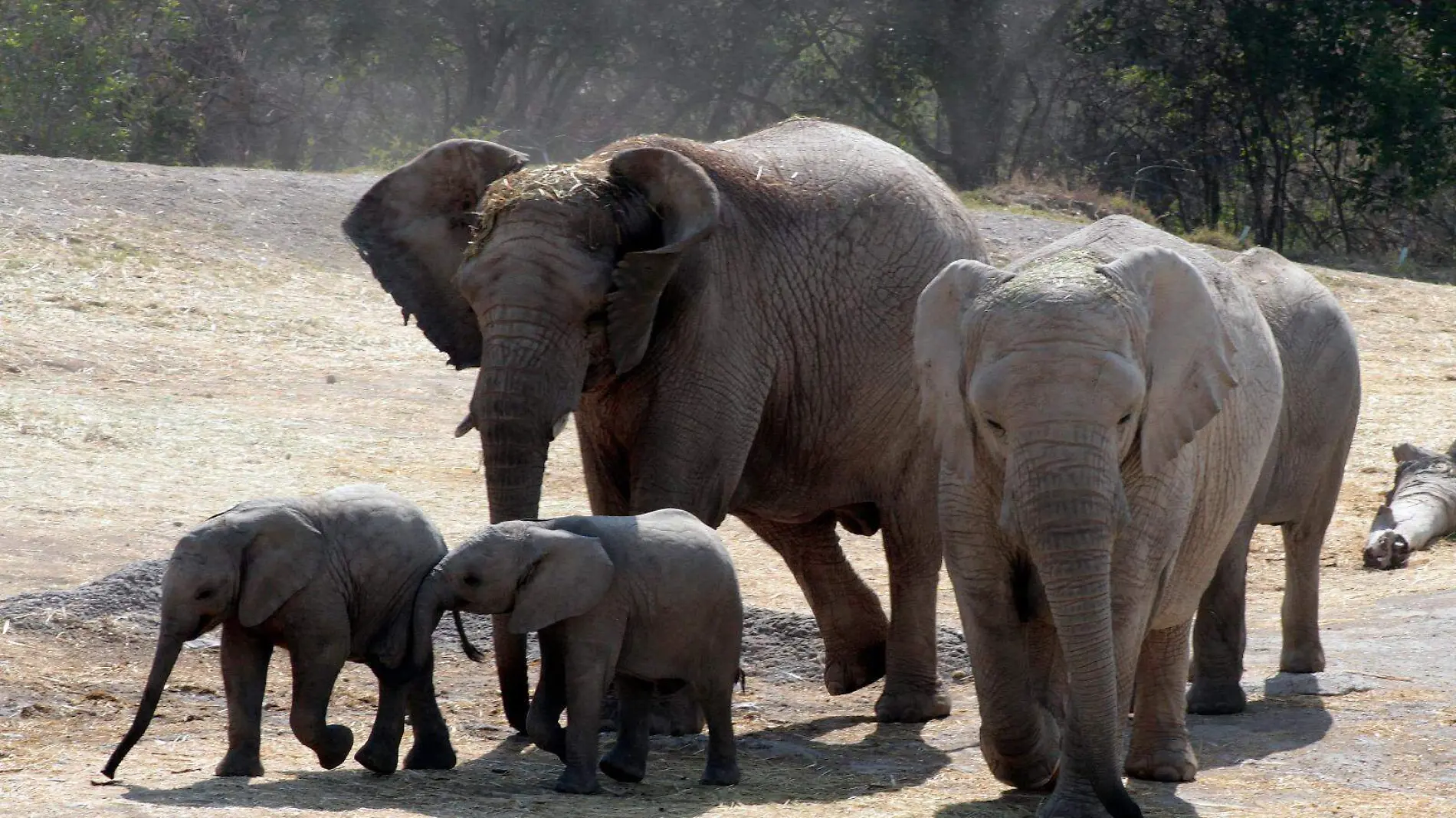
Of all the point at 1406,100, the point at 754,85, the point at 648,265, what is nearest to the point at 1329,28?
the point at 1406,100

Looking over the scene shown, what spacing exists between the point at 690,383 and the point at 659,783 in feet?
4.60

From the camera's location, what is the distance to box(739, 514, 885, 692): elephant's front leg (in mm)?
7562

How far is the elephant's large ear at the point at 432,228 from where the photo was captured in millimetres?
6906

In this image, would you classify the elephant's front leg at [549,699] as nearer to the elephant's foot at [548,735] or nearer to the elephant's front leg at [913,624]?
the elephant's foot at [548,735]

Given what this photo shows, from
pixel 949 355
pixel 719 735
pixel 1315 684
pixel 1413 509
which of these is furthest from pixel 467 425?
pixel 1413 509

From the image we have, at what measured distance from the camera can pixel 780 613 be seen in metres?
8.04

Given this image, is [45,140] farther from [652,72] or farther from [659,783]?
[659,783]

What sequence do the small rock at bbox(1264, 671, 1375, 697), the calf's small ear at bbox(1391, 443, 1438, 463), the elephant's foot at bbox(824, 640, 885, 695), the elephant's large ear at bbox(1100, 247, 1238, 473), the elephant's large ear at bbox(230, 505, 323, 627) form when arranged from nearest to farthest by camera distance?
the elephant's large ear at bbox(1100, 247, 1238, 473), the elephant's large ear at bbox(230, 505, 323, 627), the small rock at bbox(1264, 671, 1375, 697), the elephant's foot at bbox(824, 640, 885, 695), the calf's small ear at bbox(1391, 443, 1438, 463)

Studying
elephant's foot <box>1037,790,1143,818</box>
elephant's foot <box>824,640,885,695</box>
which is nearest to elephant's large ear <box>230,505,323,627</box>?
elephant's foot <box>1037,790,1143,818</box>

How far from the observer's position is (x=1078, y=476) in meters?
4.67

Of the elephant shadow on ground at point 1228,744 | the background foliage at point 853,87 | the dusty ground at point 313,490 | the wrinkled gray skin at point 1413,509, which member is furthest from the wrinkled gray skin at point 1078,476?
the background foliage at point 853,87

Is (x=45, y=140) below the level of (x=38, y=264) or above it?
above

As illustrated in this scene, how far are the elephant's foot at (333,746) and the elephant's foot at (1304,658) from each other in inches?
145

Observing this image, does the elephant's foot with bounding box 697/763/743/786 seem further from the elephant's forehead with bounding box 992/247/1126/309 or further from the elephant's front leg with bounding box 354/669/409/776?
the elephant's forehead with bounding box 992/247/1126/309
